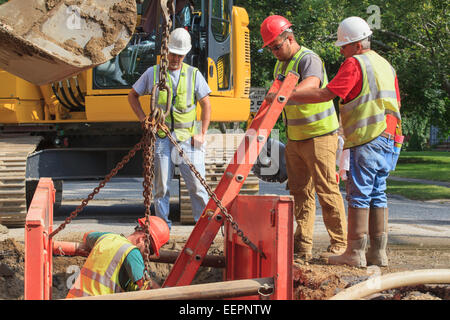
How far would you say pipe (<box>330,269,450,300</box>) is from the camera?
13.5 ft

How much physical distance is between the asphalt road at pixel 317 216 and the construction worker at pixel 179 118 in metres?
1.22

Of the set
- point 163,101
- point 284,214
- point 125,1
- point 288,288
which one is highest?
point 125,1

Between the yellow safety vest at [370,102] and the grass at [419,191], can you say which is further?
the grass at [419,191]

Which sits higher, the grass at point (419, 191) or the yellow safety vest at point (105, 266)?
the yellow safety vest at point (105, 266)

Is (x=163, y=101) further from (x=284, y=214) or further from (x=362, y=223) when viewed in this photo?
(x=284, y=214)

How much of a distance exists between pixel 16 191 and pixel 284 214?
5477mm

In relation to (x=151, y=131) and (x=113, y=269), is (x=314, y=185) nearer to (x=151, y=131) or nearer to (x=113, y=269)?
(x=151, y=131)

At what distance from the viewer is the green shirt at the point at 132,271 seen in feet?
14.8

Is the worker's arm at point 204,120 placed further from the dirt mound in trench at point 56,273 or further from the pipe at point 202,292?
the pipe at point 202,292

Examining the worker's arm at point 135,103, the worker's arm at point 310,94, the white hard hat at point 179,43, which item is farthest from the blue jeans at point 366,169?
the worker's arm at point 135,103

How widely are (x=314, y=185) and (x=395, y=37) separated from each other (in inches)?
669

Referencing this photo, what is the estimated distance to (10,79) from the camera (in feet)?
32.2

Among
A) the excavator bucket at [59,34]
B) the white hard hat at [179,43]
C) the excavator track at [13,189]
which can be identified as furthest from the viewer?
the excavator track at [13,189]

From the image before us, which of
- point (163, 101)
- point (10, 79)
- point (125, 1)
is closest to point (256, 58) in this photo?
point (10, 79)
